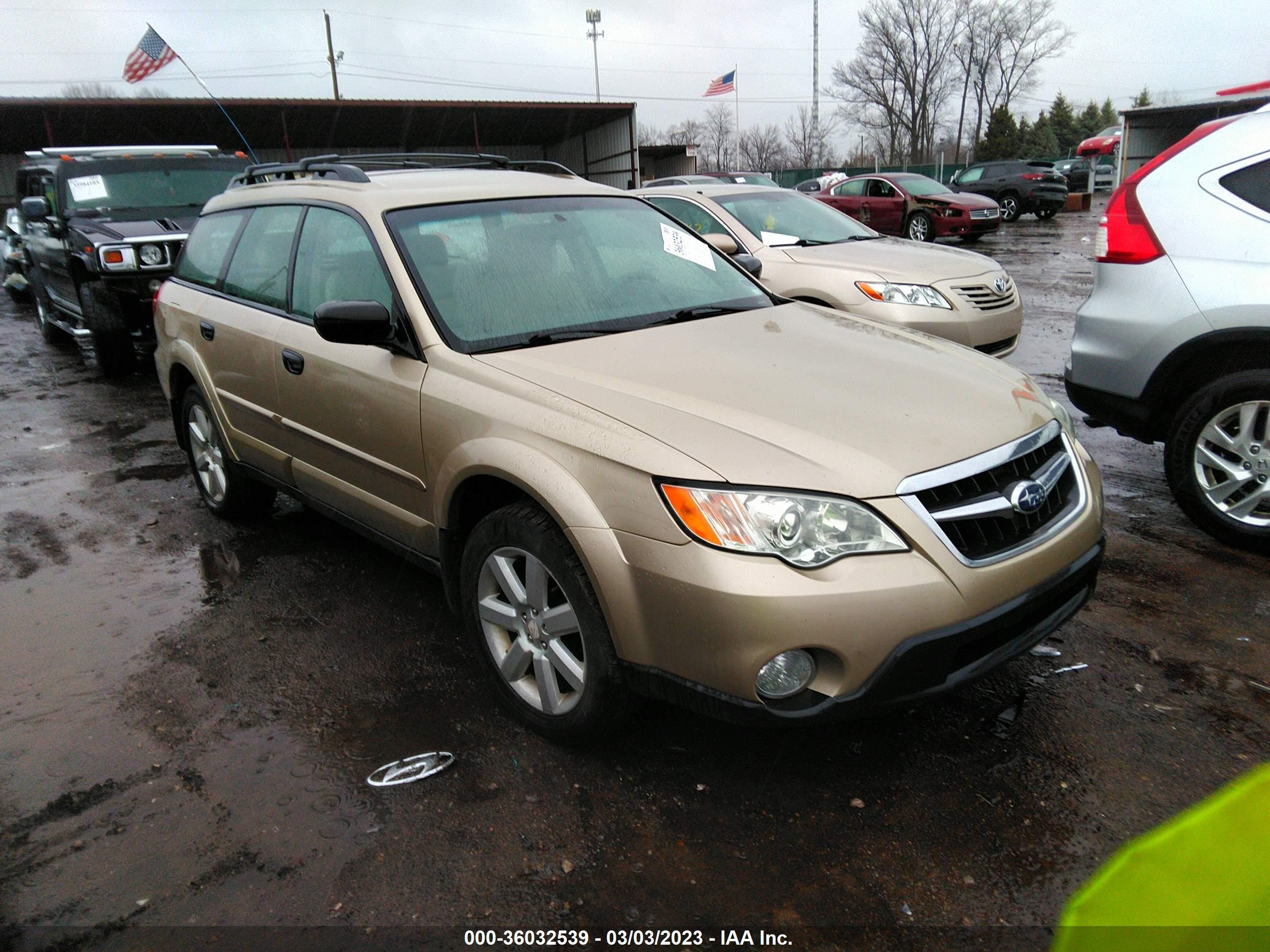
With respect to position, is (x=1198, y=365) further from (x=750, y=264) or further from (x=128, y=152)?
(x=128, y=152)

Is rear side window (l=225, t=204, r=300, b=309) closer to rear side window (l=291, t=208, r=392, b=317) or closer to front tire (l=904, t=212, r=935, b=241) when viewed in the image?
rear side window (l=291, t=208, r=392, b=317)

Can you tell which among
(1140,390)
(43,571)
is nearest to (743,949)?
(1140,390)

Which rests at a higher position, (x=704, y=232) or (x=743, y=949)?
(x=704, y=232)

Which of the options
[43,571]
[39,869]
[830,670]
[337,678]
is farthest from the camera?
[43,571]

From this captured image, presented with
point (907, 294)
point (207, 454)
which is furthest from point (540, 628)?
point (907, 294)

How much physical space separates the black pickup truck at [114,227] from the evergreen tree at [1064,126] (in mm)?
58593

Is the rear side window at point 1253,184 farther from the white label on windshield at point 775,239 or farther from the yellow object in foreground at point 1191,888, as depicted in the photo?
the yellow object in foreground at point 1191,888

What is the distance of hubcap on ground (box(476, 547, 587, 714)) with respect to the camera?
266 centimetres

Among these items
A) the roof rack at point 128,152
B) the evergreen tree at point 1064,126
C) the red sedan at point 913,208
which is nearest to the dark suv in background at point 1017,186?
the red sedan at point 913,208

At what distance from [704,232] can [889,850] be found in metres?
6.19

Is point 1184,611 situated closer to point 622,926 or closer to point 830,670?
point 830,670

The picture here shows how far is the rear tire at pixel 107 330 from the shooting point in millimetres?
8469

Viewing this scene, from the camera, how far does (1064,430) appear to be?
2.95 metres

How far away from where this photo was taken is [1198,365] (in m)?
4.05
